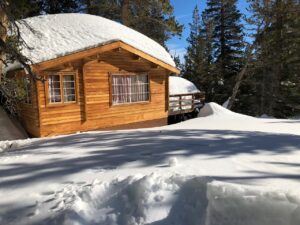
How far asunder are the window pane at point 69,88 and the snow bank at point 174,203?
808cm

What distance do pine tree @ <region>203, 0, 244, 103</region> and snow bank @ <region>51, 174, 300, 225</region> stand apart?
27579mm

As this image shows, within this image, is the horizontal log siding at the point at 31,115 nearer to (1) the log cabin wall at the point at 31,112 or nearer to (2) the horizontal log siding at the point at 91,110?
(1) the log cabin wall at the point at 31,112

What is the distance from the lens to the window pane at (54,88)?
10617 millimetres

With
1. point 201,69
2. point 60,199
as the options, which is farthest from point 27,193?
point 201,69

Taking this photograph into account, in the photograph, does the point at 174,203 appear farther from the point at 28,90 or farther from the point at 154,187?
the point at 28,90

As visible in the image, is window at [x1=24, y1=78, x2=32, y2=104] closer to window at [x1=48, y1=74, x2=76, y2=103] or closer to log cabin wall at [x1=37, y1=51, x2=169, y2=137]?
log cabin wall at [x1=37, y1=51, x2=169, y2=137]

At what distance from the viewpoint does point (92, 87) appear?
1174cm

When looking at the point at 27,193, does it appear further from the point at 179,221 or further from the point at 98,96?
the point at 98,96

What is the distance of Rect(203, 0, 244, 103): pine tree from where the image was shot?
3016cm

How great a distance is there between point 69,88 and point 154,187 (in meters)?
8.76

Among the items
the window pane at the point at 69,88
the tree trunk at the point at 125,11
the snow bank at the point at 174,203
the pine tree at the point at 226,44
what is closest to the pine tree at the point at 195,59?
the pine tree at the point at 226,44

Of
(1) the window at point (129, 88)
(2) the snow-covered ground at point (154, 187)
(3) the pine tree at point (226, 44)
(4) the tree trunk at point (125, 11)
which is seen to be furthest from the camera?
(3) the pine tree at point (226, 44)

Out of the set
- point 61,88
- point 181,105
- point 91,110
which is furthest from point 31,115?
point 181,105

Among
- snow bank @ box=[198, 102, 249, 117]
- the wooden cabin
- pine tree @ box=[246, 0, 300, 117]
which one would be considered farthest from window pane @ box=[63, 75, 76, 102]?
pine tree @ box=[246, 0, 300, 117]
